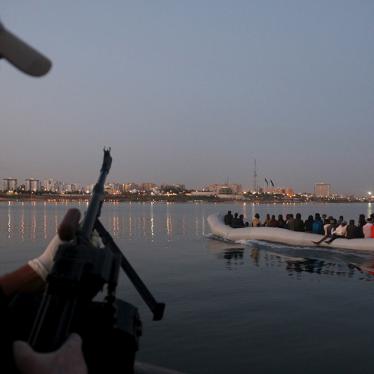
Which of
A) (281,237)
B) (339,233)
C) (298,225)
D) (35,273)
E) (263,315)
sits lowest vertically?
(263,315)

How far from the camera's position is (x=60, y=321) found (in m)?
2.84

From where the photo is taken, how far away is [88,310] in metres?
3.25

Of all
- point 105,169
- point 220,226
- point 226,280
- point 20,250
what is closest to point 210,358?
point 105,169

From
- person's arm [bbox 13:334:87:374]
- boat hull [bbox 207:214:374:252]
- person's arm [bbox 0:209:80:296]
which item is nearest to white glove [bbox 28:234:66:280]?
person's arm [bbox 0:209:80:296]

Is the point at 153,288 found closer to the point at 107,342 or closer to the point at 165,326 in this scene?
the point at 165,326

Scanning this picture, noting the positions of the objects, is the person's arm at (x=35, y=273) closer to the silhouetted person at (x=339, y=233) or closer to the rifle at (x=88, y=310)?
the rifle at (x=88, y=310)

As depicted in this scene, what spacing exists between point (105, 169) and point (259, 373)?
414cm

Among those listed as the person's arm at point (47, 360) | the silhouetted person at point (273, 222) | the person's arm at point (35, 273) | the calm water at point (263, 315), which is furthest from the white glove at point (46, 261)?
the silhouetted person at point (273, 222)

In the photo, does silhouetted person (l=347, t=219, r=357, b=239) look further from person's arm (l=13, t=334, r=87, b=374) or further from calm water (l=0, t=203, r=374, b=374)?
person's arm (l=13, t=334, r=87, b=374)

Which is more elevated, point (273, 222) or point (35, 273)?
point (35, 273)

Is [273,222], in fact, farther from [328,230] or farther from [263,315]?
[263,315]

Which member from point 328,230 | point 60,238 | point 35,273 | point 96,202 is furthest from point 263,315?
point 328,230

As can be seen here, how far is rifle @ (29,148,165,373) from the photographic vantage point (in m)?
2.84

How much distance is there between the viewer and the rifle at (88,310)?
112 inches
